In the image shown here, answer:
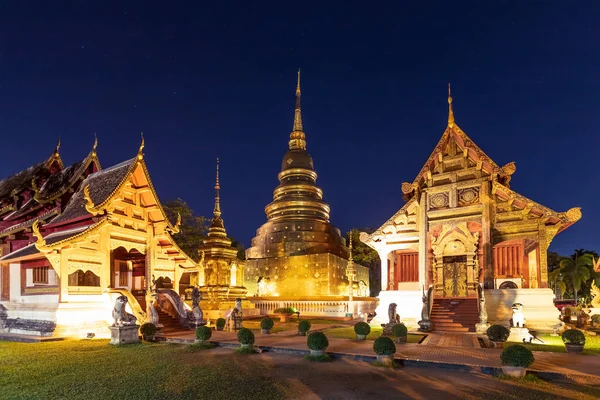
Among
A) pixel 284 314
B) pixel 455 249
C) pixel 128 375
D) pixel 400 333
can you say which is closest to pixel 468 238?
pixel 455 249

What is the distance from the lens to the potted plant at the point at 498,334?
1362 centimetres

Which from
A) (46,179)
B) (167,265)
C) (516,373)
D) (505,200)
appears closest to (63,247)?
(167,265)

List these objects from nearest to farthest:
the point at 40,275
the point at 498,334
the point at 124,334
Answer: the point at 498,334, the point at 124,334, the point at 40,275

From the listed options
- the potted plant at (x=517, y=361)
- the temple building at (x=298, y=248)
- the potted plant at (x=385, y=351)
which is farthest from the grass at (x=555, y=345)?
the temple building at (x=298, y=248)

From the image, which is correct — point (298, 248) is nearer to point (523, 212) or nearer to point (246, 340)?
point (523, 212)

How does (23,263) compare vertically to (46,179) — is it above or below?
below

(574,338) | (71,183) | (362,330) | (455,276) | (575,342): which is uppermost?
(71,183)

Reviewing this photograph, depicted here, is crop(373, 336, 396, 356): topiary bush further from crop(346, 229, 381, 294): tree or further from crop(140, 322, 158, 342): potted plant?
crop(346, 229, 381, 294): tree

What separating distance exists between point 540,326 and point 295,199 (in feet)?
74.1

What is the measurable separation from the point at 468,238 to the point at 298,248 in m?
16.0

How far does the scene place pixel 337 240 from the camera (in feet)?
124

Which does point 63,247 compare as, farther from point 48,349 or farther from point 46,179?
point 46,179

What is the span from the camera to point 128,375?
974 cm

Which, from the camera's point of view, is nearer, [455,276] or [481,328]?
[481,328]
